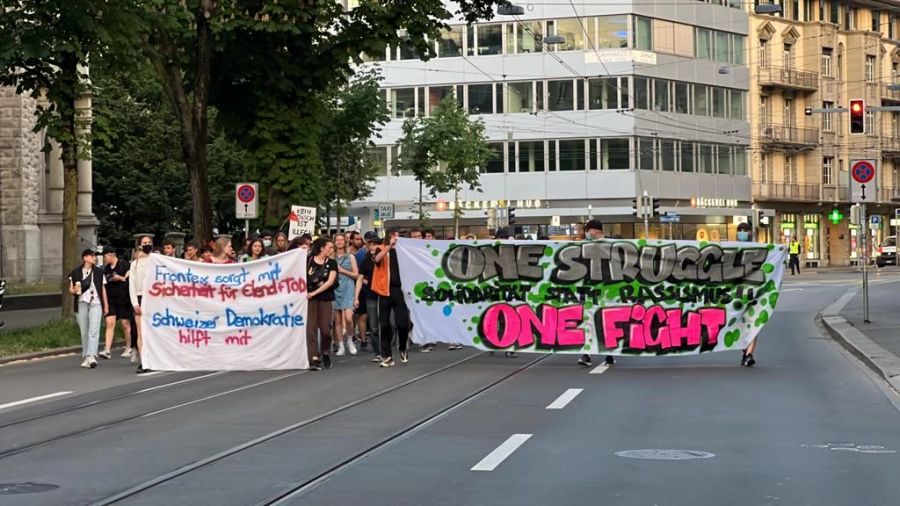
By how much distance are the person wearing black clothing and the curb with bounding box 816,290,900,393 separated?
10.4m

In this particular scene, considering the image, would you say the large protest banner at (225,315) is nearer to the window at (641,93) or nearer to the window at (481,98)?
the window at (641,93)

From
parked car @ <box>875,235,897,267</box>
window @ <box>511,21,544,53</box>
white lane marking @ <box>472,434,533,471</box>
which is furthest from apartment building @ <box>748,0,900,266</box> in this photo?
white lane marking @ <box>472,434,533,471</box>

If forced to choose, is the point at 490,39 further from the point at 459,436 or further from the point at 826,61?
the point at 459,436

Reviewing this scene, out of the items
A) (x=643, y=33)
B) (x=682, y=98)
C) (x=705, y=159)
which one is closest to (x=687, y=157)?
(x=705, y=159)

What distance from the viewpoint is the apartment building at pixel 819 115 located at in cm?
8194

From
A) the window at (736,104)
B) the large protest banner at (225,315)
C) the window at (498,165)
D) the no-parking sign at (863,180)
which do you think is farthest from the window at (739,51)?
the large protest banner at (225,315)

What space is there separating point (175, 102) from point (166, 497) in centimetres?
2097

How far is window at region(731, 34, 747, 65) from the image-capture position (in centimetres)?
8050

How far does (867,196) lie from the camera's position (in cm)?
2648

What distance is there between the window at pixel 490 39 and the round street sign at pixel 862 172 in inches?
1955

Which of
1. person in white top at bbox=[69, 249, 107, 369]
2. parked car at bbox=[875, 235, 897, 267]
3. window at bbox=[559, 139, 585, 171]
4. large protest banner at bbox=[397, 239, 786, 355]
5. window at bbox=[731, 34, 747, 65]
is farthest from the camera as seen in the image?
parked car at bbox=[875, 235, 897, 267]

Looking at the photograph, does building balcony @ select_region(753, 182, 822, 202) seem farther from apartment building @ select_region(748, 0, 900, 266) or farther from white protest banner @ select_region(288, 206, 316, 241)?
white protest banner @ select_region(288, 206, 316, 241)

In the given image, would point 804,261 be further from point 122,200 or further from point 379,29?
point 379,29

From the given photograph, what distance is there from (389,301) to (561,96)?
2236 inches
